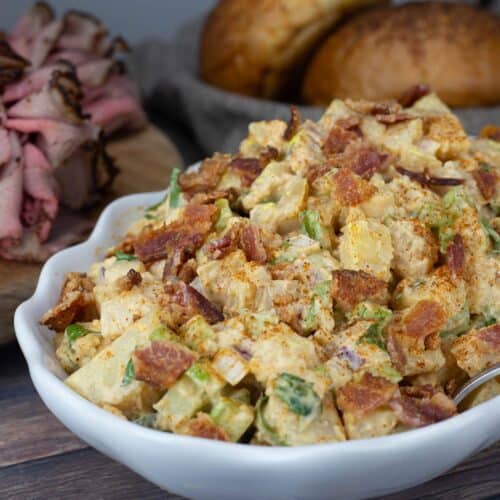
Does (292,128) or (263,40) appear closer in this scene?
(292,128)

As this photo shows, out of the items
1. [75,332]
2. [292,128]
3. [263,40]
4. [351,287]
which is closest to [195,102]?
[263,40]

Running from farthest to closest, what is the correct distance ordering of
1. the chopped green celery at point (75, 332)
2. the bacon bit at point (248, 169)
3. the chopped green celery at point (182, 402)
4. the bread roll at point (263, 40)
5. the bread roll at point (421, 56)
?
the bread roll at point (263, 40) → the bread roll at point (421, 56) → the bacon bit at point (248, 169) → the chopped green celery at point (75, 332) → the chopped green celery at point (182, 402)

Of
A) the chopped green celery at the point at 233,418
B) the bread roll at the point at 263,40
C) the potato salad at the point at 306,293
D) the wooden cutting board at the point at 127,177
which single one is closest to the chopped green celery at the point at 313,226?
the potato salad at the point at 306,293

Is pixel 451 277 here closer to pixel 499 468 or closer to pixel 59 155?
pixel 499 468

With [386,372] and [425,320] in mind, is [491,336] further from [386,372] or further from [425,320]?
[386,372]

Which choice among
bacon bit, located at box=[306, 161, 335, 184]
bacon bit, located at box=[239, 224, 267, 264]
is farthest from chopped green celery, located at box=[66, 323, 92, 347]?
bacon bit, located at box=[306, 161, 335, 184]

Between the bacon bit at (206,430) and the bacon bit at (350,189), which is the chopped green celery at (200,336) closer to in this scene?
the bacon bit at (206,430)

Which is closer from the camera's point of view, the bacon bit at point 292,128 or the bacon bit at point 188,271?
the bacon bit at point 188,271
